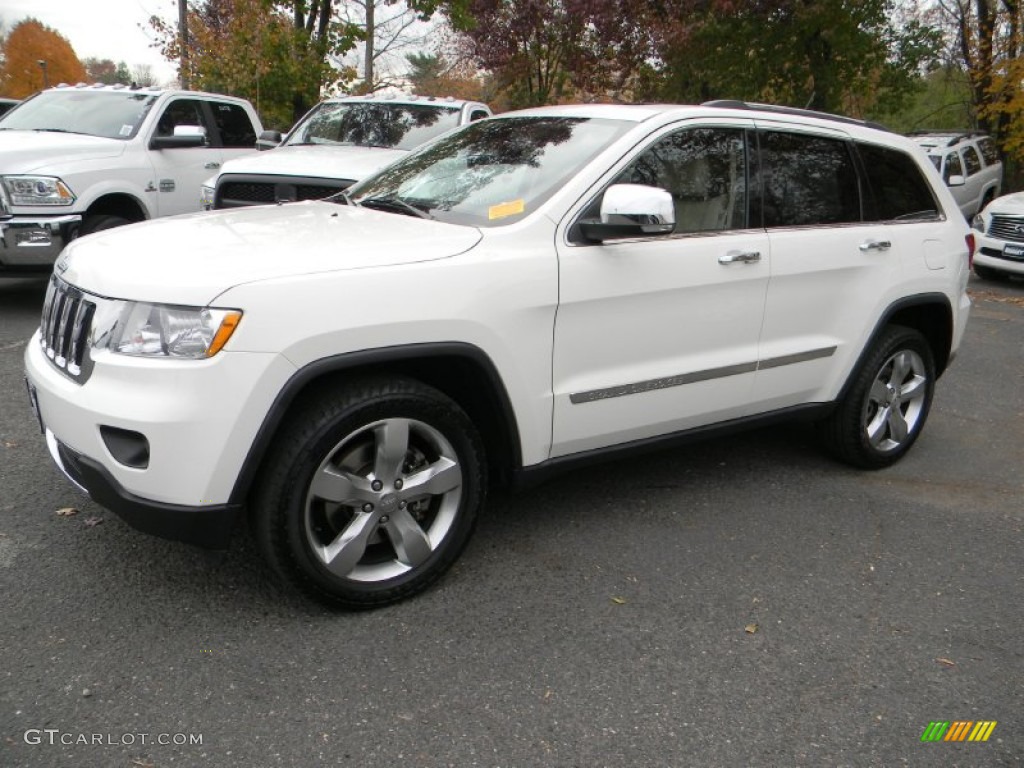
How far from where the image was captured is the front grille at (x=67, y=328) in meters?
2.83

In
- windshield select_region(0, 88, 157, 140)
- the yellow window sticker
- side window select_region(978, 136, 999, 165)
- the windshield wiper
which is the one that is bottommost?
the windshield wiper

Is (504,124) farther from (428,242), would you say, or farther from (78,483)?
(78,483)

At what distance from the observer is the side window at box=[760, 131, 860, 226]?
395 cm

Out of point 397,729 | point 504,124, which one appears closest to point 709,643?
point 397,729

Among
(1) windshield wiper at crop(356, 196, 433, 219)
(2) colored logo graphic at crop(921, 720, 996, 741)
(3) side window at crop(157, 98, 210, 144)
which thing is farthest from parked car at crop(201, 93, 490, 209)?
(2) colored logo graphic at crop(921, 720, 996, 741)

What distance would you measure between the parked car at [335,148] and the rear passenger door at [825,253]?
10.1 ft

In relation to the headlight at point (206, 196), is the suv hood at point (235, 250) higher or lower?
higher

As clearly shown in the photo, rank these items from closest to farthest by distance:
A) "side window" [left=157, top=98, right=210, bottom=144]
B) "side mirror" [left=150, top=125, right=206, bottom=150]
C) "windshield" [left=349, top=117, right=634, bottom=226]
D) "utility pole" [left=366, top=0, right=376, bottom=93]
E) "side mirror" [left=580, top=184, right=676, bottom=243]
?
"side mirror" [left=580, top=184, right=676, bottom=243] < "windshield" [left=349, top=117, right=634, bottom=226] < "side mirror" [left=150, top=125, right=206, bottom=150] < "side window" [left=157, top=98, right=210, bottom=144] < "utility pole" [left=366, top=0, right=376, bottom=93]

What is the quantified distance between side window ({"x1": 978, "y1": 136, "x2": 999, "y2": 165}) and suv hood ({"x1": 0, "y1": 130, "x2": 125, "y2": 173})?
50.8ft

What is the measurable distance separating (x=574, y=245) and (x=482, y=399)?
659mm

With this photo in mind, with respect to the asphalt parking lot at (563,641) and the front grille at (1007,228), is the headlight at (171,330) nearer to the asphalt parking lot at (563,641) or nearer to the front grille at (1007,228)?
the asphalt parking lot at (563,641)

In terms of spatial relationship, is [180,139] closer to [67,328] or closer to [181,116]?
[181,116]

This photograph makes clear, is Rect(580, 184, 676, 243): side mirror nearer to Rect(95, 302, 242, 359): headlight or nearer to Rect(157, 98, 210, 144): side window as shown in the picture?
Rect(95, 302, 242, 359): headlight

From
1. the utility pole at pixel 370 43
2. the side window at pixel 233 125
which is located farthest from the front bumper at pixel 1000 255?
the utility pole at pixel 370 43
